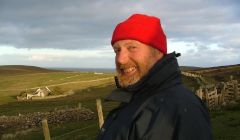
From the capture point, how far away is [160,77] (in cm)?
368

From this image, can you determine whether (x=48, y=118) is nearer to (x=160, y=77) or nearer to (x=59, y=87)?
(x=160, y=77)

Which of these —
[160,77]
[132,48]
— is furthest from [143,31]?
[160,77]

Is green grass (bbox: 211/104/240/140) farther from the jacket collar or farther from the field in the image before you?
the jacket collar

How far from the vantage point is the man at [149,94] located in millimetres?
3371

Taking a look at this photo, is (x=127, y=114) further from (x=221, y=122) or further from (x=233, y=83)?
→ (x=233, y=83)

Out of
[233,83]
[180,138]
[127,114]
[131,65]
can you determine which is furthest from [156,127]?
[233,83]

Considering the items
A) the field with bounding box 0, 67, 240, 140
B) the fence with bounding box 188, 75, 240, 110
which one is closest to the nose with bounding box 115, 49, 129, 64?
the field with bounding box 0, 67, 240, 140

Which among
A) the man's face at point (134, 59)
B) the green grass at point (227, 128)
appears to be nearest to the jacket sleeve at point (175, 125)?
the man's face at point (134, 59)

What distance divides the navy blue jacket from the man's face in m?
0.08

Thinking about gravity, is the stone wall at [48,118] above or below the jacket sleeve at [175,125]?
below

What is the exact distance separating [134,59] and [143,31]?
26 centimetres

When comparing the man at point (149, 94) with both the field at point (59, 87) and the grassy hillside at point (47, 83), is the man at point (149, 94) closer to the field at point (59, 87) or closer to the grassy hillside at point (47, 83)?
the field at point (59, 87)

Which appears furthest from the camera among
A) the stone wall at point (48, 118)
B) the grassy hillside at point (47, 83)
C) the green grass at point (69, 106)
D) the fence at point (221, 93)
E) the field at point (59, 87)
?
the grassy hillside at point (47, 83)

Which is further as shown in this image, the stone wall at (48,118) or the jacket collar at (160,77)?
the stone wall at (48,118)
